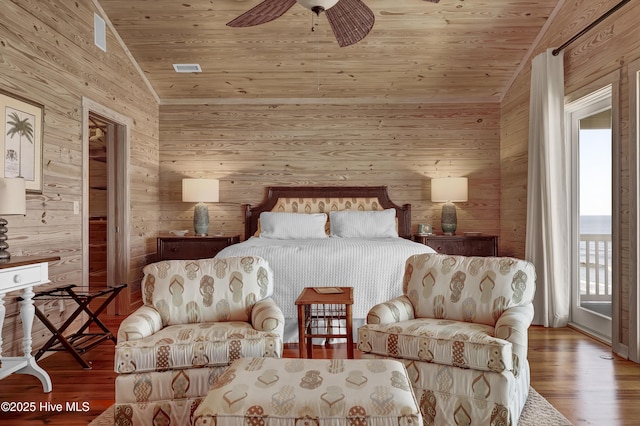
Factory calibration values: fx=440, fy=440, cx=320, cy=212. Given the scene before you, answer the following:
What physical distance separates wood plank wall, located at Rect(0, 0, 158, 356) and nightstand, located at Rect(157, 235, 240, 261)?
55.1 inches

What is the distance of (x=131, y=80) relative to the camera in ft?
16.2

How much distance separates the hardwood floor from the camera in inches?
91.9

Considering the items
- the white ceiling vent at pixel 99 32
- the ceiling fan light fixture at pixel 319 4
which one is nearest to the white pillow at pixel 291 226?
the white ceiling vent at pixel 99 32

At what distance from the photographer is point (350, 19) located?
2881 mm

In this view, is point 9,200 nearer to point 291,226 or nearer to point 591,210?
point 291,226

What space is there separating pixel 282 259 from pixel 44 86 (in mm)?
2249

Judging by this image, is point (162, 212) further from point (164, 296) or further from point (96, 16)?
point (164, 296)

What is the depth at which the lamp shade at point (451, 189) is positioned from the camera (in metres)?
5.33

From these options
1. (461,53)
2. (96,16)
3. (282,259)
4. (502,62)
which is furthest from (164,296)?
(502,62)

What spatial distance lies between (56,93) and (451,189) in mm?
4174

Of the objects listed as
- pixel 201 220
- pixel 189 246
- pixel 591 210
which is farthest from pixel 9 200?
pixel 591 210

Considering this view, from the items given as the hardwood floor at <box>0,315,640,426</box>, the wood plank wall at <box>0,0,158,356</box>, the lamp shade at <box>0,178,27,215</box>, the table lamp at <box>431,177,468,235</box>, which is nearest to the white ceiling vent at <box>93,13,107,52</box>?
the wood plank wall at <box>0,0,158,356</box>

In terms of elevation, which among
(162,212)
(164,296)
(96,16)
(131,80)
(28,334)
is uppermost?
(96,16)

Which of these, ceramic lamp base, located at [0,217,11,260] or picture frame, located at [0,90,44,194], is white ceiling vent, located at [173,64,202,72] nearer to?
picture frame, located at [0,90,44,194]
